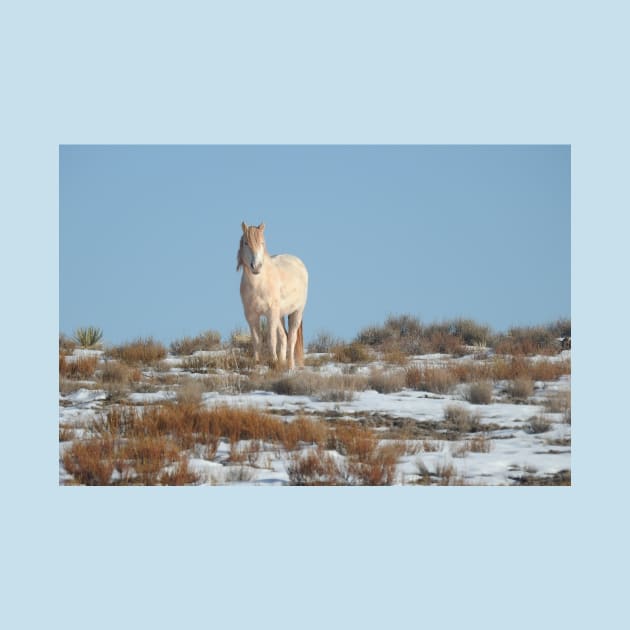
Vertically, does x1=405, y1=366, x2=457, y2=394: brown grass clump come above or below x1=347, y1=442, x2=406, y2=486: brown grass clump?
above

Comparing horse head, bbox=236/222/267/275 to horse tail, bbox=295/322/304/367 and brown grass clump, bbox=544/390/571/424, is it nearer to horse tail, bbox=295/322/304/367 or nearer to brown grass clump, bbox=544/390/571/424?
horse tail, bbox=295/322/304/367

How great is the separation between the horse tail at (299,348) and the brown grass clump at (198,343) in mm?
1508

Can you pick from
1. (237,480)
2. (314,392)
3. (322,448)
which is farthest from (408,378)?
(237,480)

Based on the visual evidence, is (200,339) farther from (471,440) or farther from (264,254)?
(471,440)

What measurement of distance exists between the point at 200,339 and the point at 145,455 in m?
7.45

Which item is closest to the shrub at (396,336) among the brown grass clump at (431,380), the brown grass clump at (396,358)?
the brown grass clump at (396,358)

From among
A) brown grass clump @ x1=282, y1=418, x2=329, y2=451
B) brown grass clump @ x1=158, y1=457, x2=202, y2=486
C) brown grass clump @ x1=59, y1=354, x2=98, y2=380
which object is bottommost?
brown grass clump @ x1=158, y1=457, x2=202, y2=486

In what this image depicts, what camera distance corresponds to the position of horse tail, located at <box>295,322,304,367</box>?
53.8 ft

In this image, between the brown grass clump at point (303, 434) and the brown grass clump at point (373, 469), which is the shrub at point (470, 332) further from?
the brown grass clump at point (373, 469)

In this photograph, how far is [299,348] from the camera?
1652cm

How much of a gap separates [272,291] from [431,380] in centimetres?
299

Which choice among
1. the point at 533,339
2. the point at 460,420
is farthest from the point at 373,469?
the point at 533,339

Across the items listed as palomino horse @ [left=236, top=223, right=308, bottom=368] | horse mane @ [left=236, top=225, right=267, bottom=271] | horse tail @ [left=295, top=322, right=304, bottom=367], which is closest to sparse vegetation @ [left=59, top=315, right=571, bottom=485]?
horse tail @ [left=295, top=322, right=304, bottom=367]

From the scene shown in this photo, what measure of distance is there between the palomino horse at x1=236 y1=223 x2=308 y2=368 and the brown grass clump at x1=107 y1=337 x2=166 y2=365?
5.74 ft
